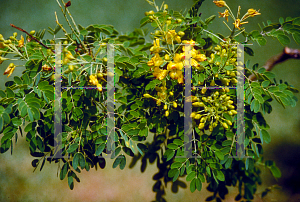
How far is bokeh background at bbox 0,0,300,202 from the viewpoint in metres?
1.18

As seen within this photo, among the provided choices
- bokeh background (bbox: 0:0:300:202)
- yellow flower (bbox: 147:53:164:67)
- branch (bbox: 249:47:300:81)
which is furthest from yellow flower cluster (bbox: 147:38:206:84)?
bokeh background (bbox: 0:0:300:202)

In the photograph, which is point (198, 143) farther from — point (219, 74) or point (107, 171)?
point (107, 171)

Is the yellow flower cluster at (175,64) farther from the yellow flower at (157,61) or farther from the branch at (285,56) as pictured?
the branch at (285,56)

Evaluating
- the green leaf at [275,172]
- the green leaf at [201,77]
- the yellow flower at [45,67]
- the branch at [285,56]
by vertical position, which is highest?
the branch at [285,56]

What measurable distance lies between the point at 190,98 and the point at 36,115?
416 mm

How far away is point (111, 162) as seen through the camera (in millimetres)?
1295

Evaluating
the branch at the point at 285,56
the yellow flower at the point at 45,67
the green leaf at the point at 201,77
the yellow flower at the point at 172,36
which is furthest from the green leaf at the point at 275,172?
the yellow flower at the point at 45,67

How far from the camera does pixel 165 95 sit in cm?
61

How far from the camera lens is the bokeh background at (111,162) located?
1.18 m

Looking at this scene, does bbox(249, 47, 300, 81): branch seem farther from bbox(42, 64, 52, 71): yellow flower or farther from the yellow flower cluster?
bbox(42, 64, 52, 71): yellow flower

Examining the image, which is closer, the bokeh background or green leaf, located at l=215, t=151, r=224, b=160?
green leaf, located at l=215, t=151, r=224, b=160

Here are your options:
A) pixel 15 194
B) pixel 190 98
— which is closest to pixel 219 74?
pixel 190 98

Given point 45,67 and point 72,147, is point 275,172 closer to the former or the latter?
point 72,147

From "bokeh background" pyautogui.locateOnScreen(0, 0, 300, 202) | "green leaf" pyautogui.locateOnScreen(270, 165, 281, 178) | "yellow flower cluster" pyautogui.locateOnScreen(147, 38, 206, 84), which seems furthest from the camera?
"bokeh background" pyautogui.locateOnScreen(0, 0, 300, 202)
